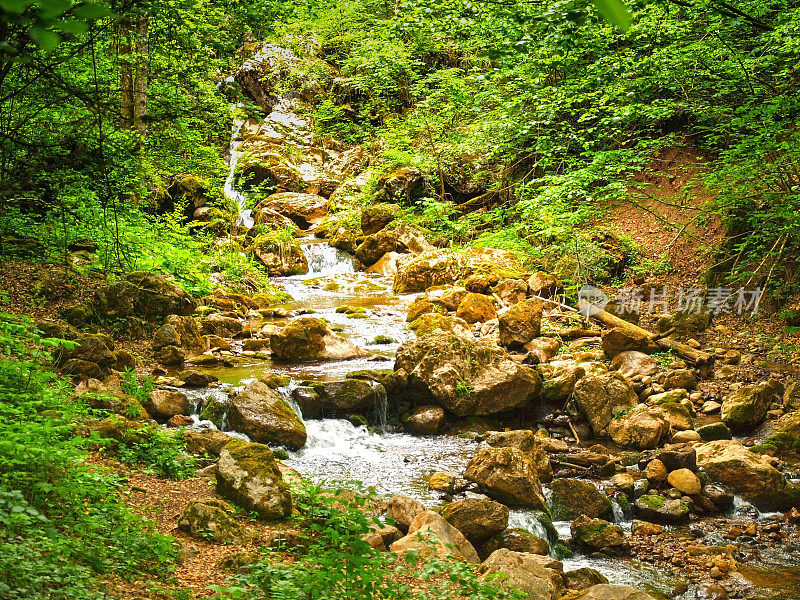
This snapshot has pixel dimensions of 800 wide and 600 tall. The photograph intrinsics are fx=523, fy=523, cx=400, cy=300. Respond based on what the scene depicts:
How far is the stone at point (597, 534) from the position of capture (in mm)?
5602

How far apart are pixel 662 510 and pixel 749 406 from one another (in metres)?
2.96

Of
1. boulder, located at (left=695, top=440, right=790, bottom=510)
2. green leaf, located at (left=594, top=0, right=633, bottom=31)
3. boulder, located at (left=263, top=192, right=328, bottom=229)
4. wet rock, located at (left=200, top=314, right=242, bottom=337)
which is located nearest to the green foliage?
green leaf, located at (left=594, top=0, right=633, bottom=31)

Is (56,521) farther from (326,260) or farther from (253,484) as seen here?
(326,260)

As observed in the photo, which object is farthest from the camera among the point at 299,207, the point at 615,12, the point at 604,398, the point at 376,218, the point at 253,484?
the point at 299,207

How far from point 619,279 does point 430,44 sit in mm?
14102

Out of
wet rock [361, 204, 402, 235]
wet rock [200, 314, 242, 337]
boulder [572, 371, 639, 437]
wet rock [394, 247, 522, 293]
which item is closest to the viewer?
boulder [572, 371, 639, 437]

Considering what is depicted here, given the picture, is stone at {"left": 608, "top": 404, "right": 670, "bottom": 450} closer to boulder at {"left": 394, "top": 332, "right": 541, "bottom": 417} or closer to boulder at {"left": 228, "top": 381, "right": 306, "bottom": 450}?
boulder at {"left": 394, "top": 332, "right": 541, "bottom": 417}

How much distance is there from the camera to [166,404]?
23.1 ft

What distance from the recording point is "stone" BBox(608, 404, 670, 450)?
7.57 metres

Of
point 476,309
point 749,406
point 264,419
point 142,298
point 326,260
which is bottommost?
point 264,419

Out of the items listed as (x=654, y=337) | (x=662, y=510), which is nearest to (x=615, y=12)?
(x=662, y=510)

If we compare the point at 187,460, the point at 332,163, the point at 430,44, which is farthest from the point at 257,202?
the point at 187,460

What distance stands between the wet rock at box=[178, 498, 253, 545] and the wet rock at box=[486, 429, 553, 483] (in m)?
3.85

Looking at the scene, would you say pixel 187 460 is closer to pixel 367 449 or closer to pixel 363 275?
pixel 367 449
